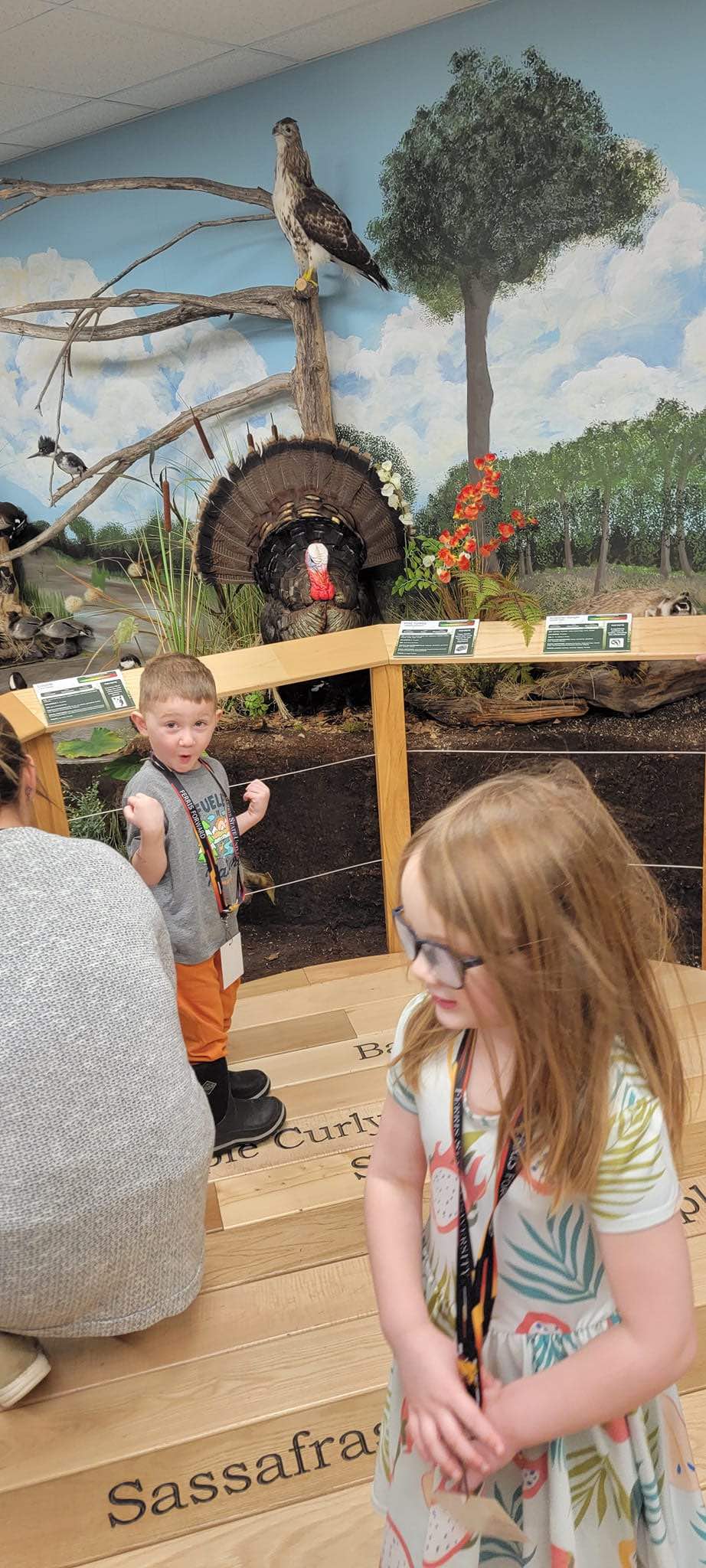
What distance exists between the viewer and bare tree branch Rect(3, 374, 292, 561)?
17.5ft

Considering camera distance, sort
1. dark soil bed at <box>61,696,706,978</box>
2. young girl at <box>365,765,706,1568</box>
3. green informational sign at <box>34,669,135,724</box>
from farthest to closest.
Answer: dark soil bed at <box>61,696,706,978</box> < green informational sign at <box>34,669,135,724</box> < young girl at <box>365,765,706,1568</box>

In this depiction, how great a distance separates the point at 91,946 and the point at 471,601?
3589mm

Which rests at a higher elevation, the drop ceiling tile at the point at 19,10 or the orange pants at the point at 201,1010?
the drop ceiling tile at the point at 19,10

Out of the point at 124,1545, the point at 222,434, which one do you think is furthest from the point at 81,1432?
the point at 222,434

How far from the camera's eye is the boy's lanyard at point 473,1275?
2.88 ft

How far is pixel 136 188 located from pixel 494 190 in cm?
203

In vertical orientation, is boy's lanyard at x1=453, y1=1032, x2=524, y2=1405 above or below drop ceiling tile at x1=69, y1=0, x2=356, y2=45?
below

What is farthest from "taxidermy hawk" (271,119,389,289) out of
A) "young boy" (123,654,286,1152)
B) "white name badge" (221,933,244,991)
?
"white name badge" (221,933,244,991)

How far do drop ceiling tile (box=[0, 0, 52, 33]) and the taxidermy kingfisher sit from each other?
2.27 meters

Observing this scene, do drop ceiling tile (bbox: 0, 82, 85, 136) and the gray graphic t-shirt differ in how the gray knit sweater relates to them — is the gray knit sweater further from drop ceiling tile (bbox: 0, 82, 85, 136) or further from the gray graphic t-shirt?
drop ceiling tile (bbox: 0, 82, 85, 136)

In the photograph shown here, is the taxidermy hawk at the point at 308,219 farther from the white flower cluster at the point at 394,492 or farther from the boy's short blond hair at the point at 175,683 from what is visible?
the boy's short blond hair at the point at 175,683

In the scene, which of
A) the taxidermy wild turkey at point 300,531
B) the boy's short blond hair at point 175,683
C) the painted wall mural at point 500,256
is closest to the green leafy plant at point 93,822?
the taxidermy wild turkey at point 300,531

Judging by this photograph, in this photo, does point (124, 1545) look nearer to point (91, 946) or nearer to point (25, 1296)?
point (25, 1296)

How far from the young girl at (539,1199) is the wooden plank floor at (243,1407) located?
14.4 inches
